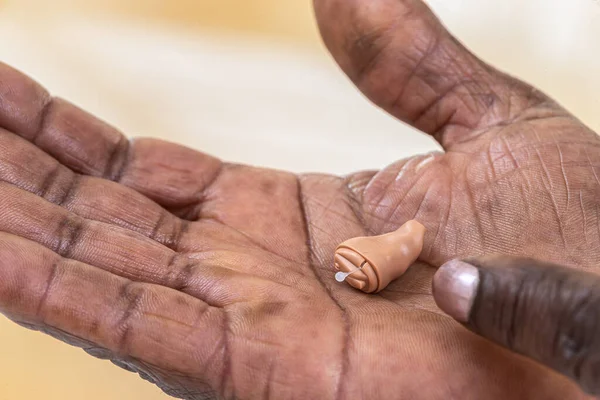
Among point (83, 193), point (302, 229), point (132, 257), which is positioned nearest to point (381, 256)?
point (302, 229)

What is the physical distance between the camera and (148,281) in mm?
925

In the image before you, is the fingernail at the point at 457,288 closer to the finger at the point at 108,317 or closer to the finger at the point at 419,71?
the finger at the point at 108,317

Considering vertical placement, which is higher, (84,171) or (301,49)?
(301,49)

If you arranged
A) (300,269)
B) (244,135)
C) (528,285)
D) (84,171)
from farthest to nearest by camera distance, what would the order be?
(244,135) < (84,171) < (300,269) < (528,285)

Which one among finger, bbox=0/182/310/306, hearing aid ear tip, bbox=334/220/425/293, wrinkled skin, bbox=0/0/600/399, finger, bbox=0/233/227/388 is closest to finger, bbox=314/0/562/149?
wrinkled skin, bbox=0/0/600/399

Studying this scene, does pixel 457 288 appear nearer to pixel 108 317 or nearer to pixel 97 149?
pixel 108 317

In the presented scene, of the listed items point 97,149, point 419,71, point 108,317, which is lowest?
point 108,317

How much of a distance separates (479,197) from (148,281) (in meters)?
0.61

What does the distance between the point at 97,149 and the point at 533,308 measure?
846 millimetres

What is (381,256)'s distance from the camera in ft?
3.22

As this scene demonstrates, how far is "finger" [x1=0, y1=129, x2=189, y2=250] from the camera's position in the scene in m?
1.04

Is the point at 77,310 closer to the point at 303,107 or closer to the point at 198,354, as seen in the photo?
the point at 198,354

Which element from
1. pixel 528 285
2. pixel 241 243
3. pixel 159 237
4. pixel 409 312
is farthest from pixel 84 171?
pixel 528 285

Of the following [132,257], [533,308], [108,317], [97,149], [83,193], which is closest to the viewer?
[533,308]
